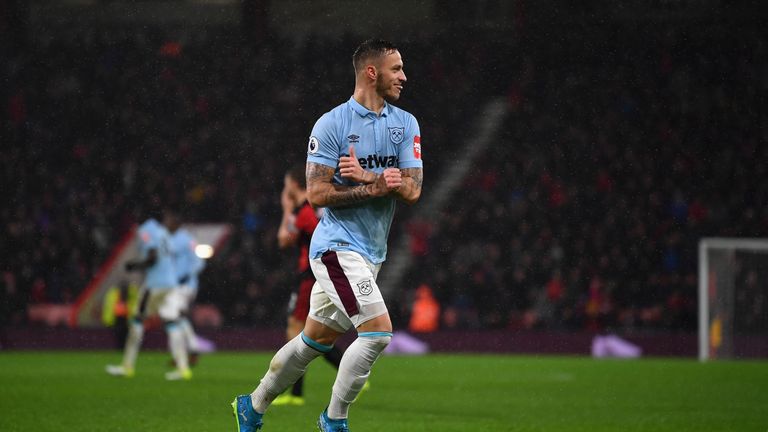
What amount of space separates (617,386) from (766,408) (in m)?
3.16

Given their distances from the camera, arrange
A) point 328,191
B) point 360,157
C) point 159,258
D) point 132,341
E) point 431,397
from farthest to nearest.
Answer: point 159,258, point 132,341, point 431,397, point 360,157, point 328,191

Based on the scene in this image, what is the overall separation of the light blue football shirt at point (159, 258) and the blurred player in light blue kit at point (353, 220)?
890 cm

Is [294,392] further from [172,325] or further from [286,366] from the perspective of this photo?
[172,325]

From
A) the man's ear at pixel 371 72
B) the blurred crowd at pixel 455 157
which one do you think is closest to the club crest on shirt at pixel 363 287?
the man's ear at pixel 371 72

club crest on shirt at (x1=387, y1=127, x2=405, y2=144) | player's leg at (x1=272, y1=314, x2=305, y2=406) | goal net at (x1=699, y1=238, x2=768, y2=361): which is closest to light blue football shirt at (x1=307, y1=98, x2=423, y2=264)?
club crest on shirt at (x1=387, y1=127, x2=405, y2=144)

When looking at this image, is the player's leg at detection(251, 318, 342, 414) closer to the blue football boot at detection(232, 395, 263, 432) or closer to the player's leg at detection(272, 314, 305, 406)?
the blue football boot at detection(232, 395, 263, 432)

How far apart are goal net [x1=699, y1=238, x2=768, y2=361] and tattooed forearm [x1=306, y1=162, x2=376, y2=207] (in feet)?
52.5

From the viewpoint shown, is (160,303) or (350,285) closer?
(350,285)

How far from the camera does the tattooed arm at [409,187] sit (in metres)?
6.45

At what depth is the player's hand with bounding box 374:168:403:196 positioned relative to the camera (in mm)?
6336

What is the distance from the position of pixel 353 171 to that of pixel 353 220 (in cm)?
31

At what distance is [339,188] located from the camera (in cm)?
654

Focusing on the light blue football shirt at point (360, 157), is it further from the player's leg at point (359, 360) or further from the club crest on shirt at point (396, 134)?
the player's leg at point (359, 360)

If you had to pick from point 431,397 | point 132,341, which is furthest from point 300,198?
point 132,341
